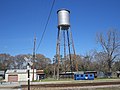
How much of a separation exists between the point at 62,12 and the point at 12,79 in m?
27.1

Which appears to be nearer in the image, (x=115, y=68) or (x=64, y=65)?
(x=64, y=65)

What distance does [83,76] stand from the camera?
212ft

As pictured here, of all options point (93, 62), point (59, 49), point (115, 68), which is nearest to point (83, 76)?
point (59, 49)

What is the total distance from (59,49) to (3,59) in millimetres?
55674

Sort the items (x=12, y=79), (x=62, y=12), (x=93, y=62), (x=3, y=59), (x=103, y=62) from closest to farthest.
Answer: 1. (x=62, y=12)
2. (x=12, y=79)
3. (x=103, y=62)
4. (x=93, y=62)
5. (x=3, y=59)

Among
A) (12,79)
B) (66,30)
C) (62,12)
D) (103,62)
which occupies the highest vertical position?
(62,12)

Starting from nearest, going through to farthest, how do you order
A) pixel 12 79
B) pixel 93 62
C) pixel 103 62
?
pixel 12 79 → pixel 103 62 → pixel 93 62

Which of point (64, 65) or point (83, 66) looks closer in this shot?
point (64, 65)

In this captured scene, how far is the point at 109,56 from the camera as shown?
72.2m

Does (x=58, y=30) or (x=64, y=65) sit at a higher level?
(x=58, y=30)

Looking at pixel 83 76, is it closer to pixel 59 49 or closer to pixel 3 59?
pixel 59 49

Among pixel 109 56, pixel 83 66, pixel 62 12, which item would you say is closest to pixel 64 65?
pixel 83 66

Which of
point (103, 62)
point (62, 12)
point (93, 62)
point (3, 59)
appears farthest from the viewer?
point (3, 59)

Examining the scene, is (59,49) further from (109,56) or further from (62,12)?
(109,56)
